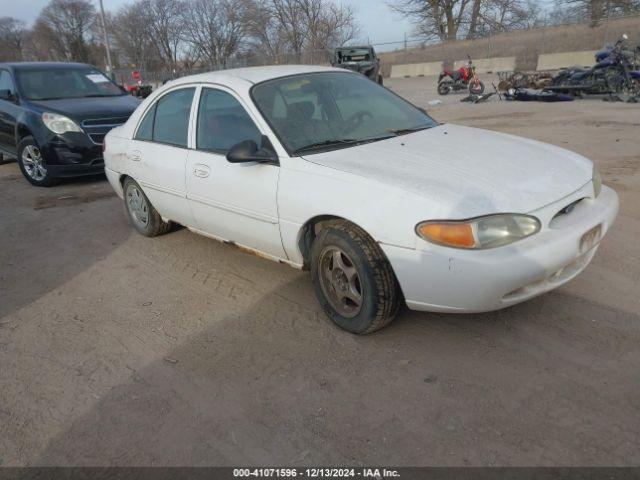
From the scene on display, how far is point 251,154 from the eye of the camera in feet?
10.9

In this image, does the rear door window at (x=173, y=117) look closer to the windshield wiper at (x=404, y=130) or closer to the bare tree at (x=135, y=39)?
the windshield wiper at (x=404, y=130)

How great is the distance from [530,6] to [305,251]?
166ft

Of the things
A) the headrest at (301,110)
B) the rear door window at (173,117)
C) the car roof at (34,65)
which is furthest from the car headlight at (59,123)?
the headrest at (301,110)

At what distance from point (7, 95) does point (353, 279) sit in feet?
25.3

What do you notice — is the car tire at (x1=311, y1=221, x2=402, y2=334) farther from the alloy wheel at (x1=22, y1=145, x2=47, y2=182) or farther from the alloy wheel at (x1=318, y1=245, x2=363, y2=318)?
the alloy wheel at (x1=22, y1=145, x2=47, y2=182)

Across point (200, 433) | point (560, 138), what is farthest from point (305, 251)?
point (560, 138)

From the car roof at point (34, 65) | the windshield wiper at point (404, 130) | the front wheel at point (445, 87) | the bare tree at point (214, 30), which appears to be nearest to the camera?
the windshield wiper at point (404, 130)

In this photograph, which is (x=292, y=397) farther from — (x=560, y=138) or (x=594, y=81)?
(x=594, y=81)

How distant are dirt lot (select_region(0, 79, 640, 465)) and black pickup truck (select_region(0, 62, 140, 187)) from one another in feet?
11.2

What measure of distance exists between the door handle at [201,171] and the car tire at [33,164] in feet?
15.5

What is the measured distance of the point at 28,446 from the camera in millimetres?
2455

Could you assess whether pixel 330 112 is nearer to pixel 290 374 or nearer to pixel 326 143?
pixel 326 143

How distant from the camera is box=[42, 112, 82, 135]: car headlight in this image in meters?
7.36

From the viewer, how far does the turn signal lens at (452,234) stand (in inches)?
101
